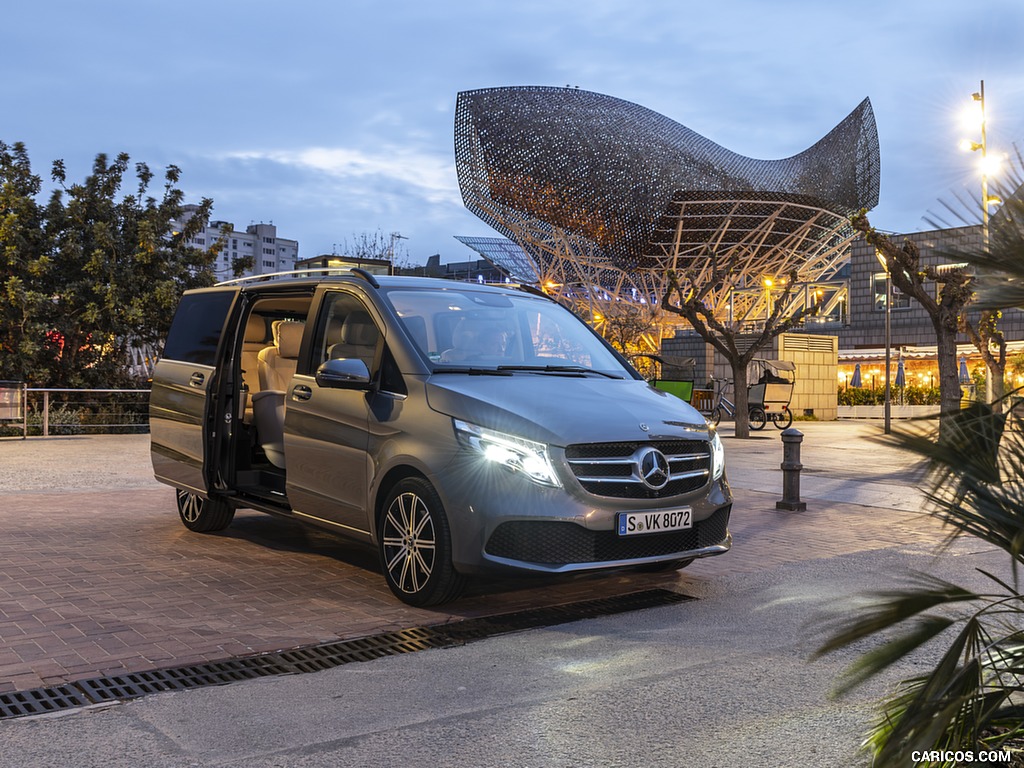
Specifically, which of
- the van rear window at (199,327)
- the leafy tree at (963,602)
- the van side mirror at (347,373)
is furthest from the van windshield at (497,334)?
the leafy tree at (963,602)

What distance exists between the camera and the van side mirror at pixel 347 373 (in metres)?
6.10

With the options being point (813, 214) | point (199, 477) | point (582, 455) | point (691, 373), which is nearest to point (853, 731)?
point (582, 455)

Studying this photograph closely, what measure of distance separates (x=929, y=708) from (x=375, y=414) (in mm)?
4594

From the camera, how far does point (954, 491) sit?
184 centimetres

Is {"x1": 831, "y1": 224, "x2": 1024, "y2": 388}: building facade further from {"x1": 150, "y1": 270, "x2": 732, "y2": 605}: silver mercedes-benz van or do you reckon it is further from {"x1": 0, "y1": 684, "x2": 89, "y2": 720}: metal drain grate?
{"x1": 0, "y1": 684, "x2": 89, "y2": 720}: metal drain grate

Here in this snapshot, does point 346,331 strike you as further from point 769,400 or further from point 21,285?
point 769,400

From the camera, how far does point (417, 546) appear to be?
568cm

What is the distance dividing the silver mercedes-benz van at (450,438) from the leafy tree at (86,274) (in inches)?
635

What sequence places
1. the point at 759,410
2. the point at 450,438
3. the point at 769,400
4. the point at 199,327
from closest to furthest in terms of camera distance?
the point at 450,438 < the point at 199,327 < the point at 759,410 < the point at 769,400

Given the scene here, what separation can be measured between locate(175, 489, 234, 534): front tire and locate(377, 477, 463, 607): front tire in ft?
8.78

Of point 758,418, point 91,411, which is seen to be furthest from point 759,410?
point 91,411

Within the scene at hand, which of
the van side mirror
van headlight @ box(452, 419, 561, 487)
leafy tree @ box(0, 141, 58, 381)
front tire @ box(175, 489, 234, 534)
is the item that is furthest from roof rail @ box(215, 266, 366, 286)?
leafy tree @ box(0, 141, 58, 381)

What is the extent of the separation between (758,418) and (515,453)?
973 inches

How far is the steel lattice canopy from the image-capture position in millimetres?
58406
